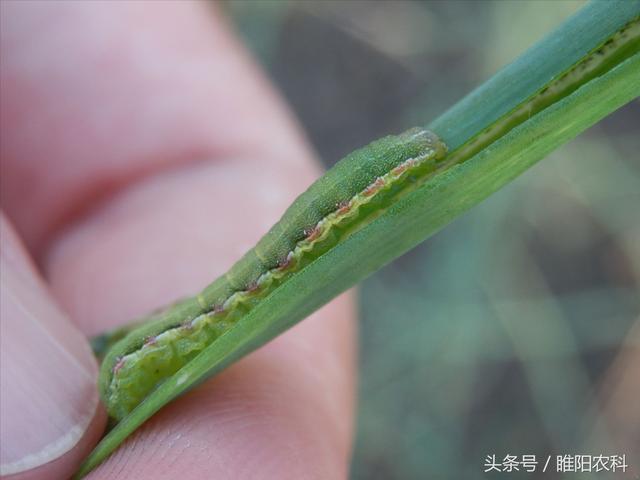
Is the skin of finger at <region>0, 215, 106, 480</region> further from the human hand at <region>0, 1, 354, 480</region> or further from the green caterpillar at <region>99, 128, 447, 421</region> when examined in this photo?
the green caterpillar at <region>99, 128, 447, 421</region>

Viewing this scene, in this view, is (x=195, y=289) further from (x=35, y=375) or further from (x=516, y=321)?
(x=516, y=321)

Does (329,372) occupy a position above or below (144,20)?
below

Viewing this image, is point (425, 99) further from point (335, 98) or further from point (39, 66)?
point (39, 66)

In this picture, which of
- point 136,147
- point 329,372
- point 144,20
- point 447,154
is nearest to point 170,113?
point 136,147

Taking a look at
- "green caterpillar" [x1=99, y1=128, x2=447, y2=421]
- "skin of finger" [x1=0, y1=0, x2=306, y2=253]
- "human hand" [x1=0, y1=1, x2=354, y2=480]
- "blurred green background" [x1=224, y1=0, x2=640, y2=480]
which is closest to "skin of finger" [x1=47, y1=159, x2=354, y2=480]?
"human hand" [x1=0, y1=1, x2=354, y2=480]

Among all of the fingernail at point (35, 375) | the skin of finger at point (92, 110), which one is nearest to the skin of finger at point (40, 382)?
the fingernail at point (35, 375)

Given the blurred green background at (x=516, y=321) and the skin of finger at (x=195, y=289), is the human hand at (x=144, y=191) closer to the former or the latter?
the skin of finger at (x=195, y=289)
